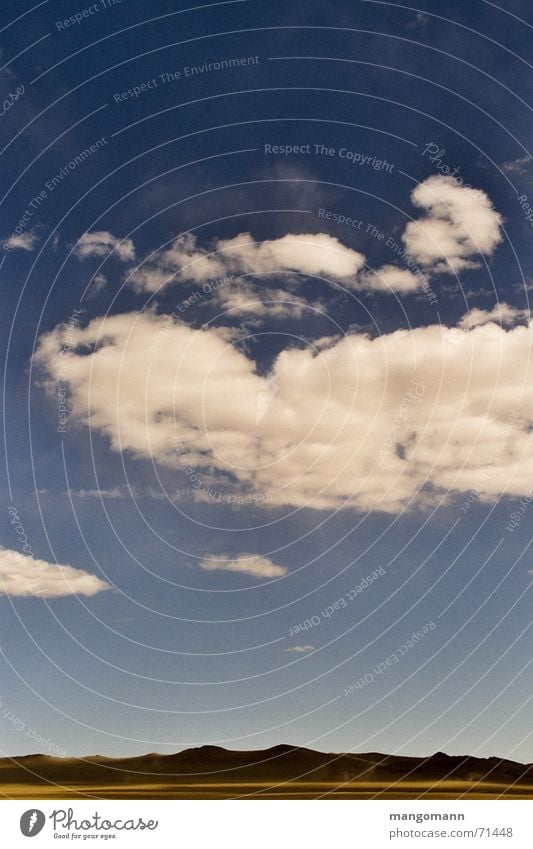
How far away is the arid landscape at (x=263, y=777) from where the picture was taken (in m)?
27.4

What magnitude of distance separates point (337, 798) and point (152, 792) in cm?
700

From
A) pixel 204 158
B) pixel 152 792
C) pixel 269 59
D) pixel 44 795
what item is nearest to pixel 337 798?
pixel 152 792

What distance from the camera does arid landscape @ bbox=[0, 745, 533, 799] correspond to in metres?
Answer: 27.4

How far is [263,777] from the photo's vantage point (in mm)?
36688

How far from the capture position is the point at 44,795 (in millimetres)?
27234
